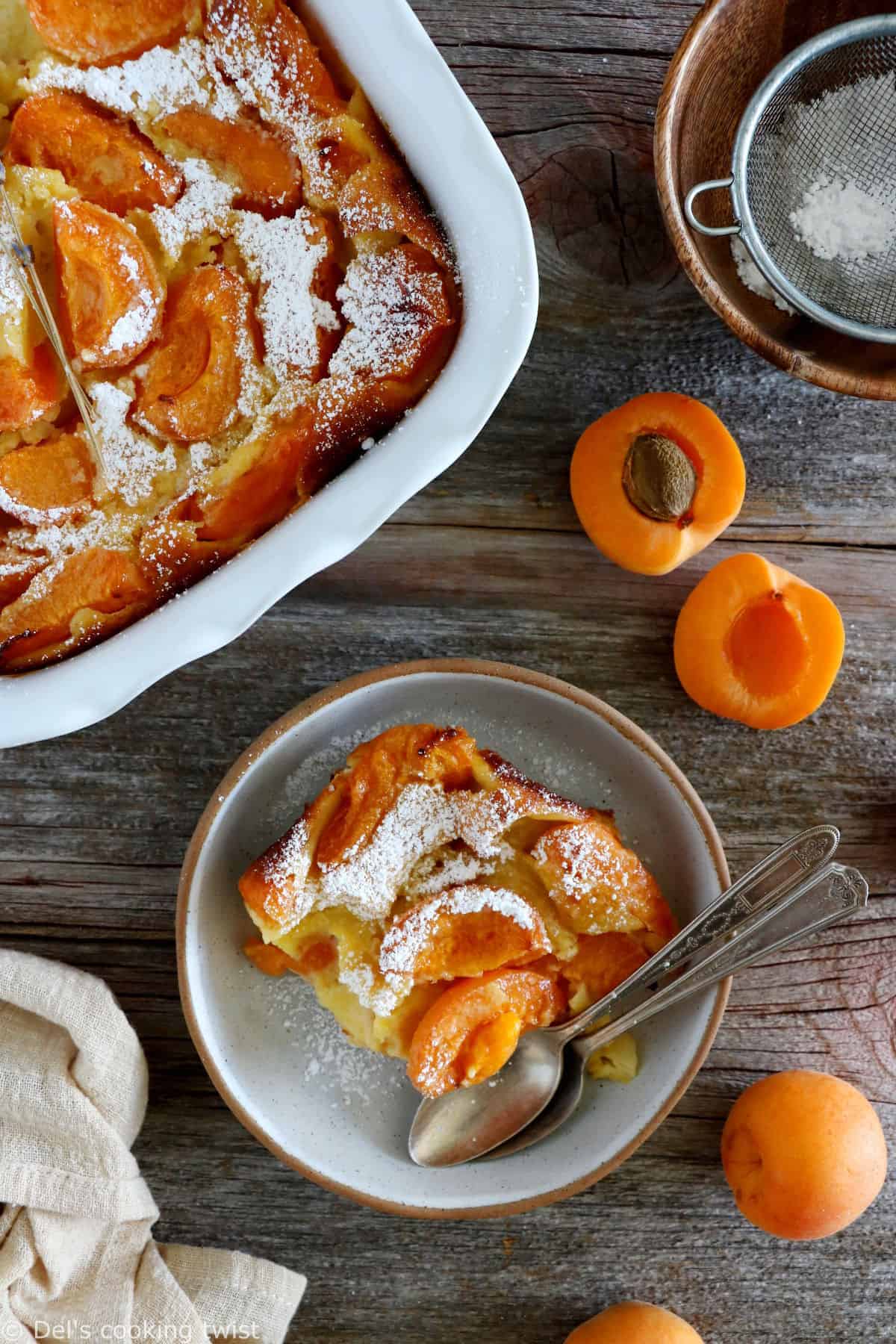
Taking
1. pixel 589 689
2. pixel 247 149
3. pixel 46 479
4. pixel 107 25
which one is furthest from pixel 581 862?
pixel 107 25

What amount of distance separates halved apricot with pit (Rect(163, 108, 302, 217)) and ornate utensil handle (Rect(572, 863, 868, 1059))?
0.87m

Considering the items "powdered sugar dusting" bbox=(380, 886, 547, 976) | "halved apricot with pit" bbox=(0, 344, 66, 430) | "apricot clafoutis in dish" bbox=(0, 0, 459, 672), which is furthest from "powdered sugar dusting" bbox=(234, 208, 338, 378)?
"powdered sugar dusting" bbox=(380, 886, 547, 976)

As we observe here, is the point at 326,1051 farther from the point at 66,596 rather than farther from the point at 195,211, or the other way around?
the point at 195,211

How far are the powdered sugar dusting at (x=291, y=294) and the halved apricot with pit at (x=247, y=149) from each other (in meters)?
0.03

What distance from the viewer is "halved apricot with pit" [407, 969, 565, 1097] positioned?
1125mm

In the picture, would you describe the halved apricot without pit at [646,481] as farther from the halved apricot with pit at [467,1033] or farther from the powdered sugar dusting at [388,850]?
the halved apricot with pit at [467,1033]

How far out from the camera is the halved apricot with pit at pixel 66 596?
3.38 feet

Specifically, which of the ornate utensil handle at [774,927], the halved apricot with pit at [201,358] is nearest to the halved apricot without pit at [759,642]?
the ornate utensil handle at [774,927]

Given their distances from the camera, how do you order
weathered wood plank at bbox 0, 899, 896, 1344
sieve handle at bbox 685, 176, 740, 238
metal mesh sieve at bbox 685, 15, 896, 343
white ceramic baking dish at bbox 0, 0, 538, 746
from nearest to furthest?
white ceramic baking dish at bbox 0, 0, 538, 746, sieve handle at bbox 685, 176, 740, 238, metal mesh sieve at bbox 685, 15, 896, 343, weathered wood plank at bbox 0, 899, 896, 1344

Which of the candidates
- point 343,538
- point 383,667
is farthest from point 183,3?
point 383,667

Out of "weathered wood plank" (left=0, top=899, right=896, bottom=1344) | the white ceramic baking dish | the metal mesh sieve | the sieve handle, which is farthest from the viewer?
"weathered wood plank" (left=0, top=899, right=896, bottom=1344)

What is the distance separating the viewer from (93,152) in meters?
1.01

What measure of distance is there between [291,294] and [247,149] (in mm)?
143

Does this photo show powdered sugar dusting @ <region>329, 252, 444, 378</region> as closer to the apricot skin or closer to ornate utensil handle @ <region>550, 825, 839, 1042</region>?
ornate utensil handle @ <region>550, 825, 839, 1042</region>
